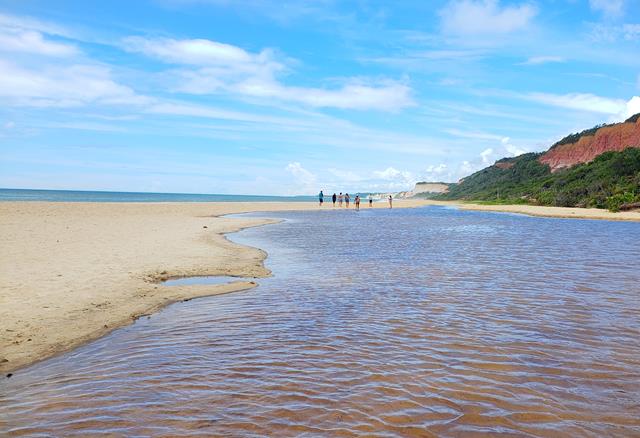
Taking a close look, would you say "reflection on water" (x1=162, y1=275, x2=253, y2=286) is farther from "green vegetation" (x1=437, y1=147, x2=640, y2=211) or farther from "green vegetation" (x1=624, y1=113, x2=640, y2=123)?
"green vegetation" (x1=624, y1=113, x2=640, y2=123)

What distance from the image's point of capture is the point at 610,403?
18.3ft

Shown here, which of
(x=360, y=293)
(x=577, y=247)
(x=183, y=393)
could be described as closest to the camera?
(x=183, y=393)

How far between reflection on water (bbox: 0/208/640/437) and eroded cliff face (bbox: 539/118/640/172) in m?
91.2

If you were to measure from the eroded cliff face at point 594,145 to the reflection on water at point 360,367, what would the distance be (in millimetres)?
91198

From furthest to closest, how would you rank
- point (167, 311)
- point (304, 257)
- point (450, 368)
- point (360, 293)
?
point (304, 257), point (360, 293), point (167, 311), point (450, 368)

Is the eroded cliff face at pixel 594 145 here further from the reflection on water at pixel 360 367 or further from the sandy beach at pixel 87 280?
the reflection on water at pixel 360 367

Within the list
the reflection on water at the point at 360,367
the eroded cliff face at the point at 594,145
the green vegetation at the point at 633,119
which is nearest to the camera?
the reflection on water at the point at 360,367

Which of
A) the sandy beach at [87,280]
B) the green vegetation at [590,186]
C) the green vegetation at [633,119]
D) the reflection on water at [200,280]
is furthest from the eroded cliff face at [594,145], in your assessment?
the reflection on water at [200,280]

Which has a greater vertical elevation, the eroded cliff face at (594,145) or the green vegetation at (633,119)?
the green vegetation at (633,119)

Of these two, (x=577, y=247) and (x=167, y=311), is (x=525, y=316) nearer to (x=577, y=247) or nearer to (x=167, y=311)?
(x=167, y=311)

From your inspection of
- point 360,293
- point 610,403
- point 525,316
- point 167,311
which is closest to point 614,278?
point 525,316

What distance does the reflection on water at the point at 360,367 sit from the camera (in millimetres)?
5191

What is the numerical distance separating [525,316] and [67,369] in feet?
27.9

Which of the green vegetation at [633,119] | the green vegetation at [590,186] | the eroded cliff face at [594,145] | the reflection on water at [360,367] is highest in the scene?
the green vegetation at [633,119]
